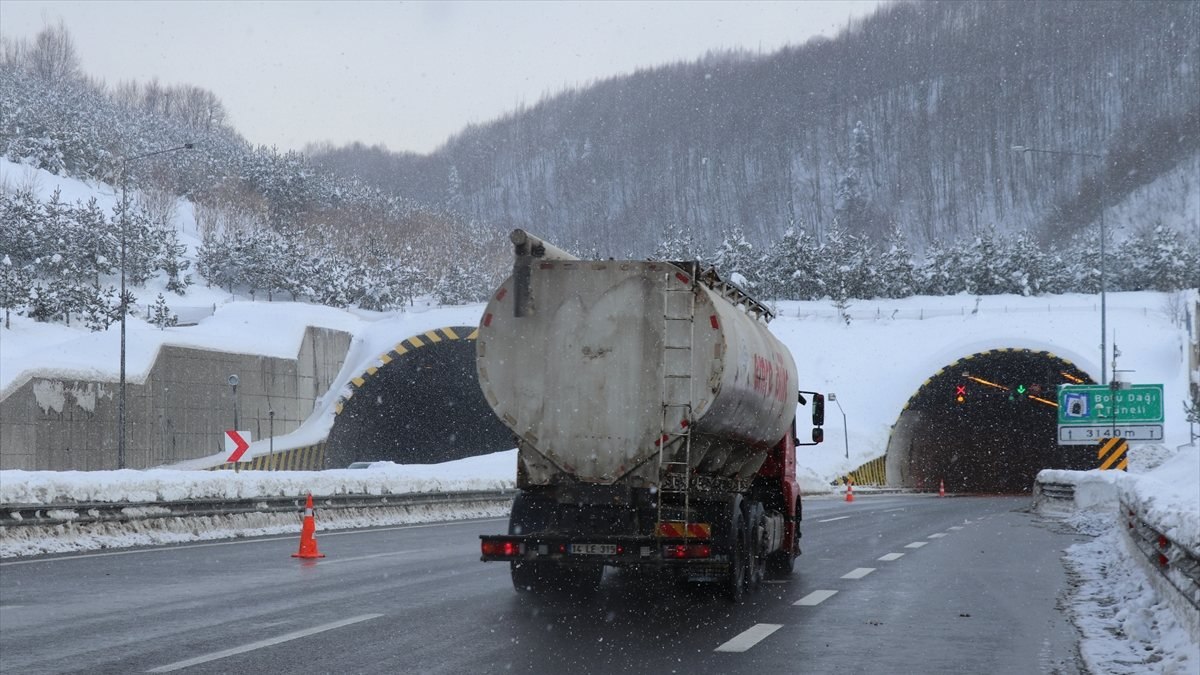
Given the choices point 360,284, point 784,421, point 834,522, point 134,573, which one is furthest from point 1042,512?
point 360,284

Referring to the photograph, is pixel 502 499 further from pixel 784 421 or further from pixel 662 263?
pixel 662 263

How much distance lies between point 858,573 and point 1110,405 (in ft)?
96.0

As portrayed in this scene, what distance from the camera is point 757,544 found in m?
13.5

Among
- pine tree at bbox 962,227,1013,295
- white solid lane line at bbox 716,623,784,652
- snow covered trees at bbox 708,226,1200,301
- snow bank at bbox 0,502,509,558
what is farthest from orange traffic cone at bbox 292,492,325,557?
pine tree at bbox 962,227,1013,295

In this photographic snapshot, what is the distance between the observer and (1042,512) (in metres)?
36.9

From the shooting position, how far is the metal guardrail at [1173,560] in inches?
339

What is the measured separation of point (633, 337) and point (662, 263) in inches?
27.7

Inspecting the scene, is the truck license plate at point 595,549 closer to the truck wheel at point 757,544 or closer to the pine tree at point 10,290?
the truck wheel at point 757,544

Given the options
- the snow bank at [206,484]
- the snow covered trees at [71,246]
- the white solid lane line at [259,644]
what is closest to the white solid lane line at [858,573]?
the white solid lane line at [259,644]

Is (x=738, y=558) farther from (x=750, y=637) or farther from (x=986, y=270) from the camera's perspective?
(x=986, y=270)

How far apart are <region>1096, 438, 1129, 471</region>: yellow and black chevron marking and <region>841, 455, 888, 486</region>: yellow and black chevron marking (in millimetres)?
23313

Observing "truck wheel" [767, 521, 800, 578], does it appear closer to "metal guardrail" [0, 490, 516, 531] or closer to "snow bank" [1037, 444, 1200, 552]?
"snow bank" [1037, 444, 1200, 552]

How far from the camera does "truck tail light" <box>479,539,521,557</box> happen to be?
11711 millimetres

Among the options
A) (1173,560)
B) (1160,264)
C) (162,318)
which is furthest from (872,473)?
(1160,264)
